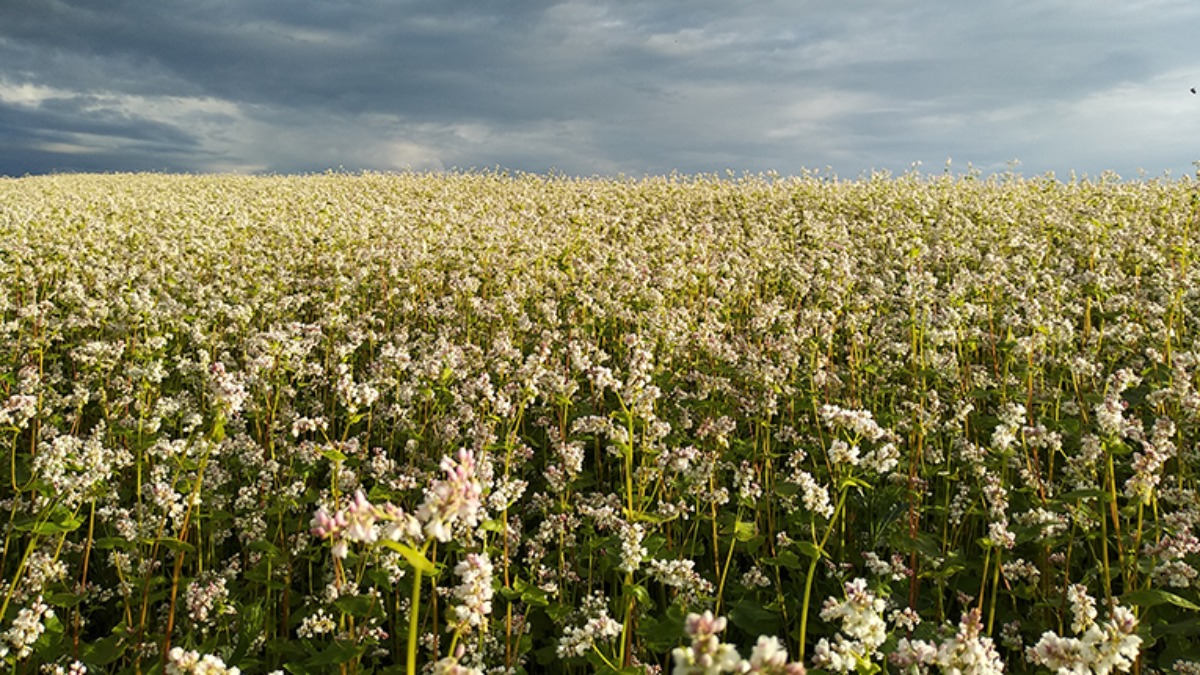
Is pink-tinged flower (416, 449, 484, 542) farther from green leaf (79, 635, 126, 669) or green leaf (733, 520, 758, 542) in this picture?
green leaf (79, 635, 126, 669)

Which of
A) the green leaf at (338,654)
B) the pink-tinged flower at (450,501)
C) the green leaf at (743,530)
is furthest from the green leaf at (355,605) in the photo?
the pink-tinged flower at (450,501)

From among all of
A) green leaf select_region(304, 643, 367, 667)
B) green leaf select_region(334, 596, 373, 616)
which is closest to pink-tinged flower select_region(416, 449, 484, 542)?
green leaf select_region(304, 643, 367, 667)

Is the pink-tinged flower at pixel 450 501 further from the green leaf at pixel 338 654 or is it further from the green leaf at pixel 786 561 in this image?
the green leaf at pixel 786 561

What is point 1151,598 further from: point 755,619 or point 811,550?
point 755,619

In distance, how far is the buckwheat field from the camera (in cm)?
394

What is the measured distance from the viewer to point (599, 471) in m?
6.44

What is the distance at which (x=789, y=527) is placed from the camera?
5531 mm

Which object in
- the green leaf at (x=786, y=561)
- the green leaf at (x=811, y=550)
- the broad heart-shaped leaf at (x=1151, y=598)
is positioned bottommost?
the green leaf at (x=786, y=561)

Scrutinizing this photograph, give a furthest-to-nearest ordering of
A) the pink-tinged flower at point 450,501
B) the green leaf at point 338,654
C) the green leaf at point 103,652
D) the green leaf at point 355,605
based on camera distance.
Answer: the green leaf at point 103,652
the green leaf at point 355,605
the green leaf at point 338,654
the pink-tinged flower at point 450,501

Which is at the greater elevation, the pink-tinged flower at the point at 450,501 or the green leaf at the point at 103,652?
the pink-tinged flower at the point at 450,501

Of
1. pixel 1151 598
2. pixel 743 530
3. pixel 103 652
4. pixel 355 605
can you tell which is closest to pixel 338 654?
pixel 355 605

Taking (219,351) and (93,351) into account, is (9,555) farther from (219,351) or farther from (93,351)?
(219,351)

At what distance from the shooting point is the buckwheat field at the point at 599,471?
3.94 m

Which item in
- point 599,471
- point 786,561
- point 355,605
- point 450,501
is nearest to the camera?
point 450,501
